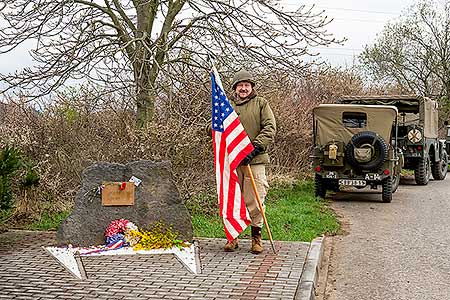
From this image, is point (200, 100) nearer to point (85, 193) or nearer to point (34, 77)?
point (34, 77)

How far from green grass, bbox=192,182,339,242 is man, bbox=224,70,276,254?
129cm

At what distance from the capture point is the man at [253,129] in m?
8.04

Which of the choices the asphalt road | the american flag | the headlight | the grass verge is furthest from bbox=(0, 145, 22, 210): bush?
the headlight

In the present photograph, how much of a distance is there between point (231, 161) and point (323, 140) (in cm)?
789

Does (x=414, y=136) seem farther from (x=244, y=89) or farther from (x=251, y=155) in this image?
(x=251, y=155)

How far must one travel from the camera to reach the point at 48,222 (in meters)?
10.4

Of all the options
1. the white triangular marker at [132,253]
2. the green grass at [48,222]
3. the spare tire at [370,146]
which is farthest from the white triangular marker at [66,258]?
the spare tire at [370,146]

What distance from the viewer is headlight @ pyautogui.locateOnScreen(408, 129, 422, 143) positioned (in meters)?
18.9

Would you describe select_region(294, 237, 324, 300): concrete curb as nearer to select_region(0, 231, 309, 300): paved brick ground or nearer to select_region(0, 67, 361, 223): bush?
select_region(0, 231, 309, 300): paved brick ground

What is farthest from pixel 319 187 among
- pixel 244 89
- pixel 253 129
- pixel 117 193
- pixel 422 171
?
pixel 117 193

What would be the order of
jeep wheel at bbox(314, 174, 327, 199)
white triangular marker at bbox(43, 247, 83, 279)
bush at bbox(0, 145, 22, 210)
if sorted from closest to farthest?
white triangular marker at bbox(43, 247, 83, 279) → bush at bbox(0, 145, 22, 210) → jeep wheel at bbox(314, 174, 327, 199)

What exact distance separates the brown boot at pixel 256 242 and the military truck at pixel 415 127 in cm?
1166

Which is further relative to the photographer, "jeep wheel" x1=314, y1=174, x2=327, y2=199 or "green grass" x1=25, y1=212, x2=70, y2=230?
"jeep wheel" x1=314, y1=174, x2=327, y2=199

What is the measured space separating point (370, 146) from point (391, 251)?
5397 mm
